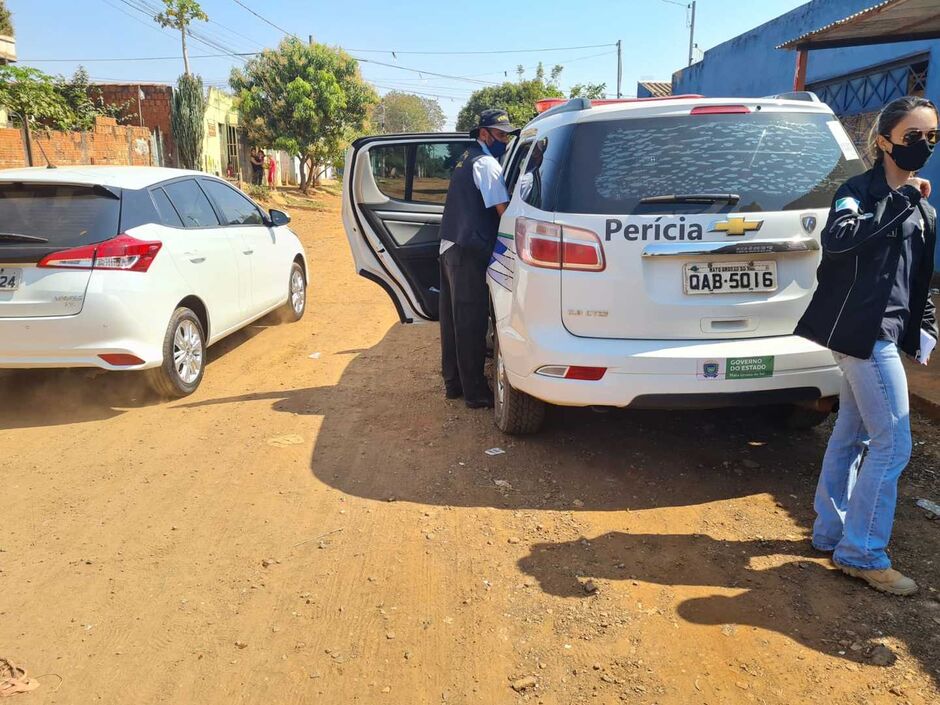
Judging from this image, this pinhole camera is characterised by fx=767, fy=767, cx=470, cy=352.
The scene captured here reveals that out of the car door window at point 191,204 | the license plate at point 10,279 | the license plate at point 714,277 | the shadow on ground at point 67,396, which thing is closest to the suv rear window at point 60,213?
the license plate at point 10,279

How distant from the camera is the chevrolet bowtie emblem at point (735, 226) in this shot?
3.58m

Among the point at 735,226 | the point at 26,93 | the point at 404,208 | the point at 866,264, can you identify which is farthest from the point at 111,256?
the point at 26,93

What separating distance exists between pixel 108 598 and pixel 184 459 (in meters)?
1.54

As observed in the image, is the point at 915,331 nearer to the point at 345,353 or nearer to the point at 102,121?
the point at 345,353

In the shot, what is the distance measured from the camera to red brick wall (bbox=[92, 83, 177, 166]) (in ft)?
Answer: 89.8

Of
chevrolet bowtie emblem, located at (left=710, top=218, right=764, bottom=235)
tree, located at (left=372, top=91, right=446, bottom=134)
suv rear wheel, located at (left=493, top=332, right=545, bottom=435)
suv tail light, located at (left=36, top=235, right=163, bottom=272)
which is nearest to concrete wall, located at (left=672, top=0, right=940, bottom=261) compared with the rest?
chevrolet bowtie emblem, located at (left=710, top=218, right=764, bottom=235)

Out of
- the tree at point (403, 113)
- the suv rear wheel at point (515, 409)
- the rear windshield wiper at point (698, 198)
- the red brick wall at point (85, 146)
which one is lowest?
the suv rear wheel at point (515, 409)

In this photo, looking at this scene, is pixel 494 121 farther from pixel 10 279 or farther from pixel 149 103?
pixel 149 103

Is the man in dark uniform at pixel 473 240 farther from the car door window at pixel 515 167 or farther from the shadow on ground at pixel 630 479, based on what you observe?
the shadow on ground at pixel 630 479

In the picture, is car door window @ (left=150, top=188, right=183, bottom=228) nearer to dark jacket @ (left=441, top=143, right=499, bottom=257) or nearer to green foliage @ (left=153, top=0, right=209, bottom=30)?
dark jacket @ (left=441, top=143, right=499, bottom=257)

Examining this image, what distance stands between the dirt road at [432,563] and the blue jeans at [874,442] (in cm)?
17

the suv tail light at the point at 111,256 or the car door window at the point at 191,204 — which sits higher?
the car door window at the point at 191,204

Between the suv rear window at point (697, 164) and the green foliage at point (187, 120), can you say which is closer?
the suv rear window at point (697, 164)

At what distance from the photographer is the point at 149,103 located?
2756 cm
